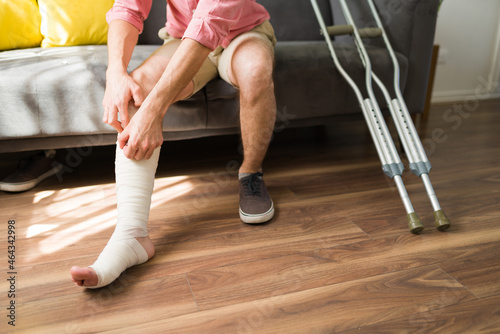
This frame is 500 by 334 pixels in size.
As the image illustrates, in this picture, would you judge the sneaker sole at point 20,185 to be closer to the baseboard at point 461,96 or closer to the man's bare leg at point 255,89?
the man's bare leg at point 255,89

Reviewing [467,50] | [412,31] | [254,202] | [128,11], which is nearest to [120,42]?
[128,11]

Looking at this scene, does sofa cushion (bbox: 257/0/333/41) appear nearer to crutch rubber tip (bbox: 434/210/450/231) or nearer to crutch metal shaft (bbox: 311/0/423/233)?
crutch metal shaft (bbox: 311/0/423/233)

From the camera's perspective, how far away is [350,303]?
80cm

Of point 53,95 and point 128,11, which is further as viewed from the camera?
point 53,95

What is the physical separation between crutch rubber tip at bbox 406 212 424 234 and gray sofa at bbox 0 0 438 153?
58 cm

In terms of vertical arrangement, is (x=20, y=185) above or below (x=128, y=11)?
below

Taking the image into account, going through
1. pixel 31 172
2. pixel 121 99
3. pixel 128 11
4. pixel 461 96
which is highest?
pixel 128 11

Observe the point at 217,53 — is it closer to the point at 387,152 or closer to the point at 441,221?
the point at 387,152

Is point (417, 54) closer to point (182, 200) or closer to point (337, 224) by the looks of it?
point (337, 224)

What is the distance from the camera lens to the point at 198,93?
130 centimetres

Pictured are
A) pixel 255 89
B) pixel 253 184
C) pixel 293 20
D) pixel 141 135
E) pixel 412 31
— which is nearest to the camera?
pixel 141 135

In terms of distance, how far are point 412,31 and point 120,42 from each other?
109cm

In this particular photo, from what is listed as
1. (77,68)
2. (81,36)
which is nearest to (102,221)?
(77,68)

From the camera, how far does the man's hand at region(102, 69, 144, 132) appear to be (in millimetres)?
917
